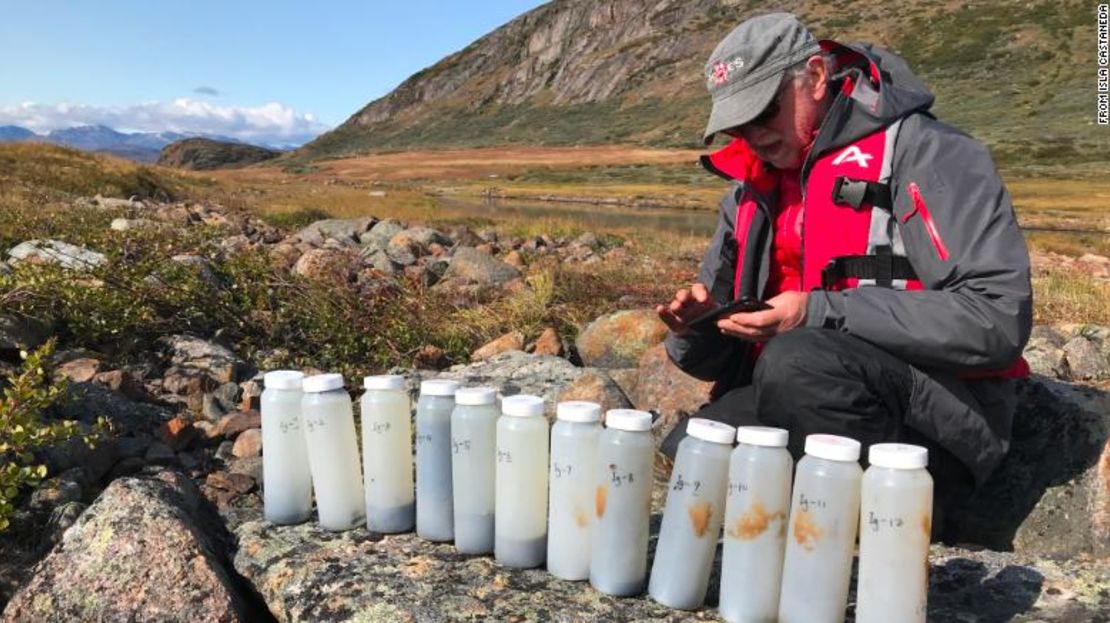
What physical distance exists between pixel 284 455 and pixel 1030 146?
242 feet

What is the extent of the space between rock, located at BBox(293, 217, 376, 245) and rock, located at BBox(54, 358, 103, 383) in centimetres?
696

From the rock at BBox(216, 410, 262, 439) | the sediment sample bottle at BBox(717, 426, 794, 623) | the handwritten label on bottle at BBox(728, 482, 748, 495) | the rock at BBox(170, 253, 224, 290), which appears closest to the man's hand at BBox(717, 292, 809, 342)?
the sediment sample bottle at BBox(717, 426, 794, 623)

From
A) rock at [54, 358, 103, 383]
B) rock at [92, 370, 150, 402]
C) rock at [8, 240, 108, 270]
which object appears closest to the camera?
rock at [92, 370, 150, 402]

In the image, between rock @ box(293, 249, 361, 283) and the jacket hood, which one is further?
rock @ box(293, 249, 361, 283)

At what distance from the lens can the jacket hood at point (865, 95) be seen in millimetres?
3232

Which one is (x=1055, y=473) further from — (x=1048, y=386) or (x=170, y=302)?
(x=170, y=302)

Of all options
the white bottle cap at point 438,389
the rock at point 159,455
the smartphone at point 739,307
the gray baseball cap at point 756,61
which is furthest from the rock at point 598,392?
the rock at point 159,455

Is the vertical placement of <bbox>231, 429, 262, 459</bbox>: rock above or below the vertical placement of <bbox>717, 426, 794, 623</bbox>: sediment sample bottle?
below

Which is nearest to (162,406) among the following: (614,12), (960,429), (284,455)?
(284,455)

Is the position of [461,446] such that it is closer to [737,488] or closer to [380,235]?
[737,488]

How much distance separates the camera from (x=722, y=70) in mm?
3330

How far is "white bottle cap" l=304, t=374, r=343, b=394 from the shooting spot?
3.33 meters

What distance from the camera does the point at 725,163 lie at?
3795 millimetres

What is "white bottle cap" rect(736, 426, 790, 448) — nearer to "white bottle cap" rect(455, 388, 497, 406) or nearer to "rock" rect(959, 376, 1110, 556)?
"white bottle cap" rect(455, 388, 497, 406)
